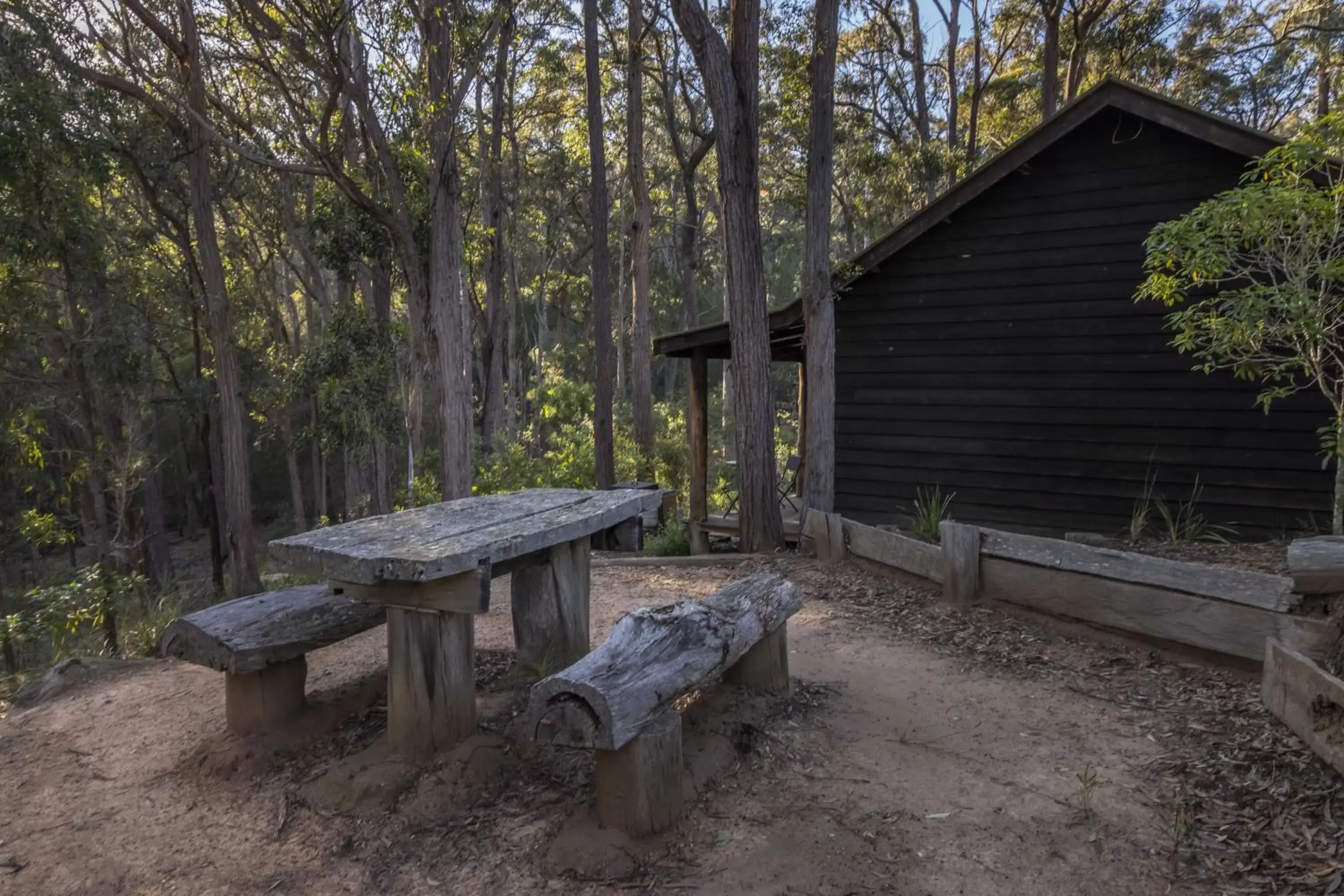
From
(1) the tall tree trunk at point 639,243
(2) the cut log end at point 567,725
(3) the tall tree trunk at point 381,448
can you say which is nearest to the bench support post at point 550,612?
(2) the cut log end at point 567,725

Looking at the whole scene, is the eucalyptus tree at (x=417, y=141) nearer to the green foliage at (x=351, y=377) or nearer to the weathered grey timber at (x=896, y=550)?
the green foliage at (x=351, y=377)

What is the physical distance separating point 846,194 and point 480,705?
88.6ft

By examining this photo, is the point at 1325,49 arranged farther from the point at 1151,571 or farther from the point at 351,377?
the point at 351,377

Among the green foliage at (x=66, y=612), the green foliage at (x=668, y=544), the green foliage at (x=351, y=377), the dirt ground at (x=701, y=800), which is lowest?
the green foliage at (x=66, y=612)

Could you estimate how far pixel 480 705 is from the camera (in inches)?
177

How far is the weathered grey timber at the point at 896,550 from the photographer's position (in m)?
6.50

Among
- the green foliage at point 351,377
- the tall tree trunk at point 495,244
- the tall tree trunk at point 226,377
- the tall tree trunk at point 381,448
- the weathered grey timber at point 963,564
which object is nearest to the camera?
the weathered grey timber at point 963,564

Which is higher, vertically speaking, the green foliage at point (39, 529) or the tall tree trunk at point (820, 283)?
the tall tree trunk at point (820, 283)

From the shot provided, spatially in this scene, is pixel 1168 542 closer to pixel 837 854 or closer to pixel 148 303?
pixel 837 854

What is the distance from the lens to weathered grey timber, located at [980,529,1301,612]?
4.39 meters

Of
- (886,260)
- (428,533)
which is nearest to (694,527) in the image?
(886,260)

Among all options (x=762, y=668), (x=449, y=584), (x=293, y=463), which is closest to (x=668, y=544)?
(x=762, y=668)

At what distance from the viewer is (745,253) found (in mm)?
8992

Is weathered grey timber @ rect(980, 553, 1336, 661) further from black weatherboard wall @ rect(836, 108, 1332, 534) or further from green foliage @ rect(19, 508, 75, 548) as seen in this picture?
green foliage @ rect(19, 508, 75, 548)
